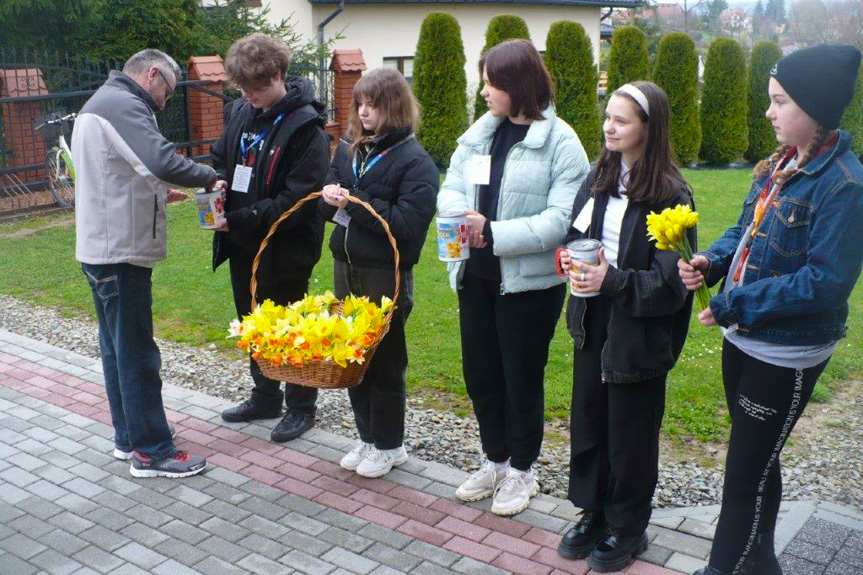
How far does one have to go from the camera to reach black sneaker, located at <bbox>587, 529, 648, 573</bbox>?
371 cm

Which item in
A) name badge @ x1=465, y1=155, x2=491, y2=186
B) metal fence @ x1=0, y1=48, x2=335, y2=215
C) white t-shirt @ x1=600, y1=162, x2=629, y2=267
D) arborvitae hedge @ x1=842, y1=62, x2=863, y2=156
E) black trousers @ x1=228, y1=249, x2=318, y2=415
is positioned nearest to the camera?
white t-shirt @ x1=600, y1=162, x2=629, y2=267

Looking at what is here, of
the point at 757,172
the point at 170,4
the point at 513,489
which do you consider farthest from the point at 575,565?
the point at 170,4

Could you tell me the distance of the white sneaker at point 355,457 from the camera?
4.72 metres

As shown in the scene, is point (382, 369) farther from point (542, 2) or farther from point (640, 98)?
point (542, 2)

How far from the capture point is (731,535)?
11.2 feet

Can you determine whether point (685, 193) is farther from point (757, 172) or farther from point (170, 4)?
point (170, 4)

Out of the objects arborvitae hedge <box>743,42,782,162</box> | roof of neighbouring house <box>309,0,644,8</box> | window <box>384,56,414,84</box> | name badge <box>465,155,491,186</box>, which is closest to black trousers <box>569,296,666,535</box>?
name badge <box>465,155,491,186</box>

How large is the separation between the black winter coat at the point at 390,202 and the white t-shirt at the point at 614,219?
99 cm

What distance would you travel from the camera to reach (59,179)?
39.0ft

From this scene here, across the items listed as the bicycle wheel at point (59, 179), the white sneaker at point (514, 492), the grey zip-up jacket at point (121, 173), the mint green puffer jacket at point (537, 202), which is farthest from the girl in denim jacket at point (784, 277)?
the bicycle wheel at point (59, 179)

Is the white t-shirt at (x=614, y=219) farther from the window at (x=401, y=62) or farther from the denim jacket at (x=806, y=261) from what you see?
Result: the window at (x=401, y=62)

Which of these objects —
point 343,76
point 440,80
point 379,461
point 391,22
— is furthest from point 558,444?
point 391,22

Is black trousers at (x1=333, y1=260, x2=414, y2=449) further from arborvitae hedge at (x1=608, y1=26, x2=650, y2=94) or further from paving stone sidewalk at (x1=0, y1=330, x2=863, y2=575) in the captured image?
arborvitae hedge at (x1=608, y1=26, x2=650, y2=94)

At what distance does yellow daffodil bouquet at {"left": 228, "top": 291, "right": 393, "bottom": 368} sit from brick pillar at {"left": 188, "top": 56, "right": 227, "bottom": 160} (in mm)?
10158
